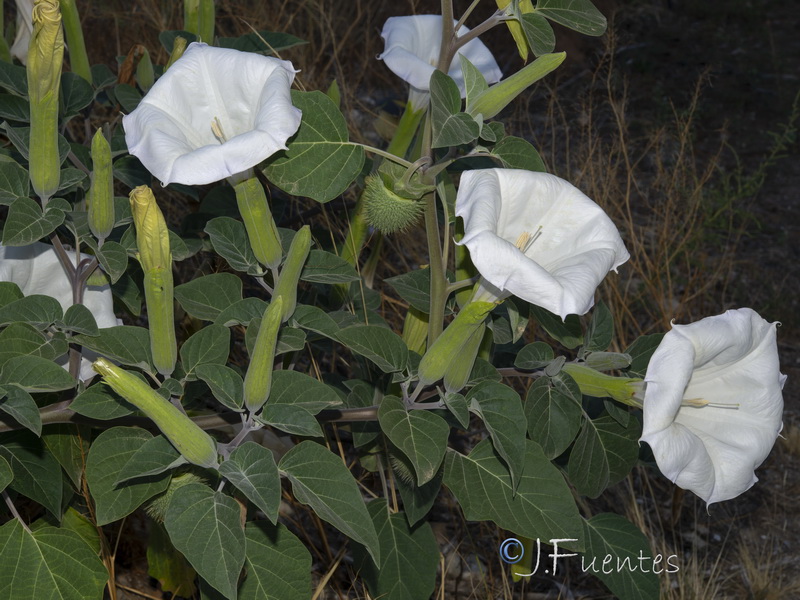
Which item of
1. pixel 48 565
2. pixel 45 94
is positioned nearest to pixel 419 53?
pixel 45 94

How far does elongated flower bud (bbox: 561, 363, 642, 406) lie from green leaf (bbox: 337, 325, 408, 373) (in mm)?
245

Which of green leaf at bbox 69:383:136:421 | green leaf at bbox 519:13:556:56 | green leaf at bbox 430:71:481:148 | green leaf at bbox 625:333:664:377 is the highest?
green leaf at bbox 519:13:556:56

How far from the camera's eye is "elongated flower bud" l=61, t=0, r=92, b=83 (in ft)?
5.62

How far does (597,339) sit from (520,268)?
16.0 inches

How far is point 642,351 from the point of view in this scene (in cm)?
138

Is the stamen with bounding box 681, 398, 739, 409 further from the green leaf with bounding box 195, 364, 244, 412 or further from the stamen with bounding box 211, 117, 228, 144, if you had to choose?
the stamen with bounding box 211, 117, 228, 144

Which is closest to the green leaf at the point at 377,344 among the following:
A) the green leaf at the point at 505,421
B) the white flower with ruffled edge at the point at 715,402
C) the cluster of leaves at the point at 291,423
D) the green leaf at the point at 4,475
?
the cluster of leaves at the point at 291,423

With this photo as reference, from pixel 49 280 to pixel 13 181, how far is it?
0.18 meters

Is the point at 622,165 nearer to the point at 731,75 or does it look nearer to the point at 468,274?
the point at 731,75

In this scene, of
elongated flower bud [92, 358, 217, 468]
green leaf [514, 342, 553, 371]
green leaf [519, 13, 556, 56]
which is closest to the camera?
elongated flower bud [92, 358, 217, 468]

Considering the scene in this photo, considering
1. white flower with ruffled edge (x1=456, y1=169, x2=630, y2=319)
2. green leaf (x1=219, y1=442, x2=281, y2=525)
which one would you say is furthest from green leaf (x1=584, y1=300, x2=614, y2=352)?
green leaf (x1=219, y1=442, x2=281, y2=525)

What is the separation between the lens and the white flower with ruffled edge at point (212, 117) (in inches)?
42.3

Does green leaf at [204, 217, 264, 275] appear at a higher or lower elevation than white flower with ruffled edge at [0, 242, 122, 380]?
higher

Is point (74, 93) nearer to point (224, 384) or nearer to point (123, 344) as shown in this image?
point (123, 344)
